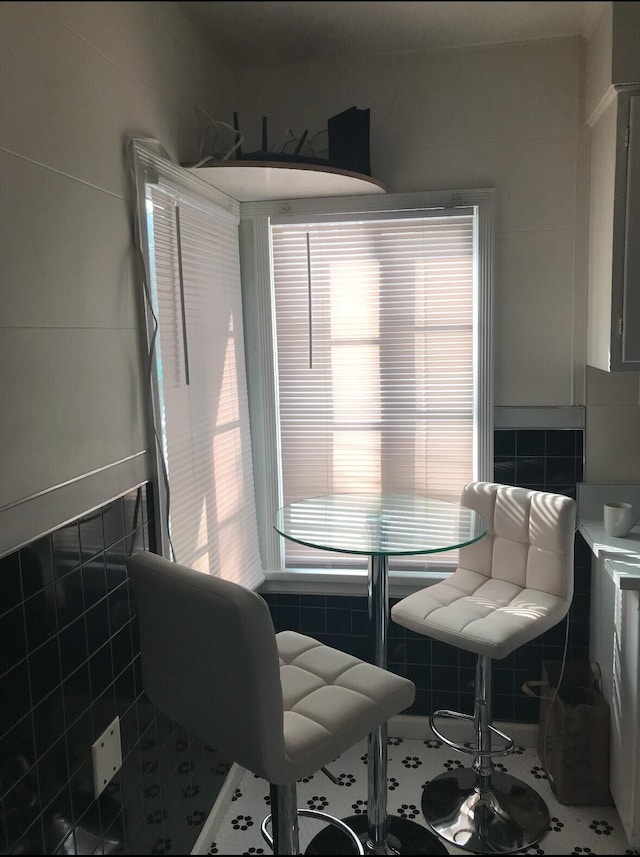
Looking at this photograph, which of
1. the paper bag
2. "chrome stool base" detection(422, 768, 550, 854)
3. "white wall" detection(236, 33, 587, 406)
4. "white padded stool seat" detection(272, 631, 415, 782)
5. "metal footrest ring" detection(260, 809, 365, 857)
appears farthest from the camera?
"white wall" detection(236, 33, 587, 406)

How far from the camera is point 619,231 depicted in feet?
6.42

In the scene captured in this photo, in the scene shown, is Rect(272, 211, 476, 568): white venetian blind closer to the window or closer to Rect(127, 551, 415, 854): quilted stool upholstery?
the window

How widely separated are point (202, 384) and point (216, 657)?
3.37 feet

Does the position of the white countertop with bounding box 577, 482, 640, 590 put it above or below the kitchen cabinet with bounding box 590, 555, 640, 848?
above

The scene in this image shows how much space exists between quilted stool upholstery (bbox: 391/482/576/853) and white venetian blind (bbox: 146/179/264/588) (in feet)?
1.94

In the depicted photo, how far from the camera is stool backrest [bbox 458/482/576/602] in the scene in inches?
77.3

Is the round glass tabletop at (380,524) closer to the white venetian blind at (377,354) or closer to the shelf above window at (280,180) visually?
the white venetian blind at (377,354)

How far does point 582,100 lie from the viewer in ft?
7.30

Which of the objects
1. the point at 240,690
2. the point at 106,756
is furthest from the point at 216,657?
the point at 106,756

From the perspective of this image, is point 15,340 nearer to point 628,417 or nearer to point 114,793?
point 114,793

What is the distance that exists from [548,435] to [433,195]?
0.85 metres

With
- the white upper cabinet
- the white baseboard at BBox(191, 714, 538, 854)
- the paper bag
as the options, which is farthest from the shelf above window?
the white baseboard at BBox(191, 714, 538, 854)

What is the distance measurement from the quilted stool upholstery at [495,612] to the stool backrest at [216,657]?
2.55 ft

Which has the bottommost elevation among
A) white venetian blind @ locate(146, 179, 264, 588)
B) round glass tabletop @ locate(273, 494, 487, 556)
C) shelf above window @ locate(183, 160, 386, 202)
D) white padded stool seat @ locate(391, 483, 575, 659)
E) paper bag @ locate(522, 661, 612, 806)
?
paper bag @ locate(522, 661, 612, 806)
